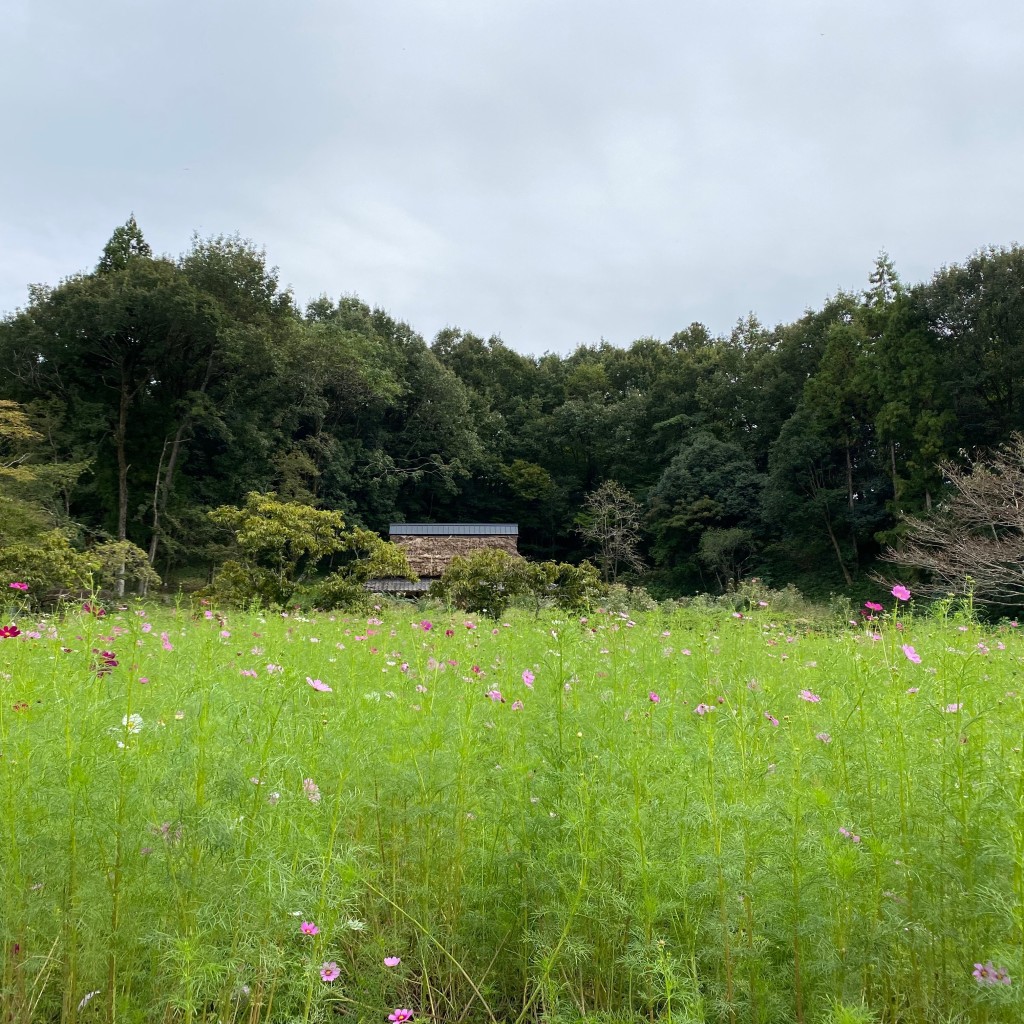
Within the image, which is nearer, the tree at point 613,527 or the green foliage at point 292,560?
the green foliage at point 292,560

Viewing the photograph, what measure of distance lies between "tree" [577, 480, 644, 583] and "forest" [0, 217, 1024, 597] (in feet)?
1.84

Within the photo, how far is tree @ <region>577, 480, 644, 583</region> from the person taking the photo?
24.0 meters

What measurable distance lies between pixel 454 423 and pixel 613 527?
7280mm

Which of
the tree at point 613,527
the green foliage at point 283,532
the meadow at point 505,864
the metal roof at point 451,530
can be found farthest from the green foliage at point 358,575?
the tree at point 613,527

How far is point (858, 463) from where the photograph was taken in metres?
20.9

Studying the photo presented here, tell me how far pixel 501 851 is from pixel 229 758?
0.82m

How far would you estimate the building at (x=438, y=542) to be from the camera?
19828 millimetres

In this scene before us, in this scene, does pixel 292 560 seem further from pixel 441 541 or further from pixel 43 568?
pixel 441 541

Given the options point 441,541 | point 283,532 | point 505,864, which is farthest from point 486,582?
point 505,864

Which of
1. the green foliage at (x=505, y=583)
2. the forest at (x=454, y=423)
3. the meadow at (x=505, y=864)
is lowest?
the green foliage at (x=505, y=583)

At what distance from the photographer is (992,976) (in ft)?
3.82

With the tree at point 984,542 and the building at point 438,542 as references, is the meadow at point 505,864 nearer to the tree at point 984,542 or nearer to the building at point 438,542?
the tree at point 984,542

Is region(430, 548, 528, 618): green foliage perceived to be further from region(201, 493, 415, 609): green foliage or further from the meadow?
the meadow

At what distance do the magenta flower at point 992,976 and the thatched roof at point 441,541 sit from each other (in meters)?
18.3
